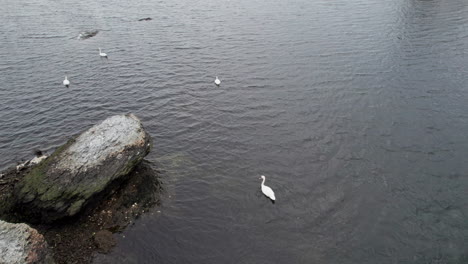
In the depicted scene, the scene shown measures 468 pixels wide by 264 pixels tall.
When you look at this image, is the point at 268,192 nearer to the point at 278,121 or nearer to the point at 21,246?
the point at 278,121

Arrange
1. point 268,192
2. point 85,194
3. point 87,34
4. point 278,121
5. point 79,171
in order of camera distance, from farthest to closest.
Answer: point 87,34 < point 278,121 < point 268,192 < point 79,171 < point 85,194

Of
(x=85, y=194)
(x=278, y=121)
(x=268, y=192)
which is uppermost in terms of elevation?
(x=278, y=121)

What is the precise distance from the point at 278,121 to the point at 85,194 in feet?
37.6

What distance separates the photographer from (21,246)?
389 inches

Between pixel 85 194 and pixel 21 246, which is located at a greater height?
pixel 21 246

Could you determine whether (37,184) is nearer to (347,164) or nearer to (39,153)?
(39,153)

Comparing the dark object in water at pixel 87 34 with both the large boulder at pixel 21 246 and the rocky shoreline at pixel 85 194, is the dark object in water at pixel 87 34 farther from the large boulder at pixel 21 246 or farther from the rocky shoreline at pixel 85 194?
the large boulder at pixel 21 246

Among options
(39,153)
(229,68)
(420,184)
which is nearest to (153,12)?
(229,68)

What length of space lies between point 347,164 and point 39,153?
1570cm

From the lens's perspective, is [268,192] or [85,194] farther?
[268,192]

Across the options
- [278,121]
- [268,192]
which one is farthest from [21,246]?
[278,121]

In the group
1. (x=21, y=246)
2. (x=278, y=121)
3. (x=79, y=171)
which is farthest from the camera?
(x=278, y=121)

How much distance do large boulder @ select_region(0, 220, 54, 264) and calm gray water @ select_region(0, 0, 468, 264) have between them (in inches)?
99.9

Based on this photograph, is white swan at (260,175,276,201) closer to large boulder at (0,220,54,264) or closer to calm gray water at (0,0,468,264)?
calm gray water at (0,0,468,264)
